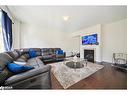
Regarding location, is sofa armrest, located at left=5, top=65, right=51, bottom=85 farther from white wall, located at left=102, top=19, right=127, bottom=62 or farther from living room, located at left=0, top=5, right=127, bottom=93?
white wall, located at left=102, top=19, right=127, bottom=62

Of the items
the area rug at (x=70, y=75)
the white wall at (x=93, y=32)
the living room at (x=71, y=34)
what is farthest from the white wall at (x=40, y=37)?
the area rug at (x=70, y=75)

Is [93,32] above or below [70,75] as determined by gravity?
above

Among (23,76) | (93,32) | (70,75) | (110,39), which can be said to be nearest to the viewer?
(23,76)

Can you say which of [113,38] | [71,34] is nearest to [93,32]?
[113,38]

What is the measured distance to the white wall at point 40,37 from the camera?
543 centimetres

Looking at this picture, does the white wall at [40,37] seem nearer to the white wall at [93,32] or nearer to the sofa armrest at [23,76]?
the white wall at [93,32]

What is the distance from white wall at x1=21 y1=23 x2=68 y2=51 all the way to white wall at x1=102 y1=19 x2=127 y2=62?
2.42m

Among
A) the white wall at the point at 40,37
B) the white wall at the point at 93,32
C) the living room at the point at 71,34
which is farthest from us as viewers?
the white wall at the point at 40,37

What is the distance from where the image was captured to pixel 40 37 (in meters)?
5.57

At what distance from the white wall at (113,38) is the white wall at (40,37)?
2424mm

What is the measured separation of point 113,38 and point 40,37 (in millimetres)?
4354

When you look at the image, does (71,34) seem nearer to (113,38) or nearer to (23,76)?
(113,38)

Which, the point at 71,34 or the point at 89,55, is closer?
the point at 89,55

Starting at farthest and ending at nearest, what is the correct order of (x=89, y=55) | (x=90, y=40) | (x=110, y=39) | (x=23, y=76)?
1. (x=89, y=55)
2. (x=90, y=40)
3. (x=110, y=39)
4. (x=23, y=76)
